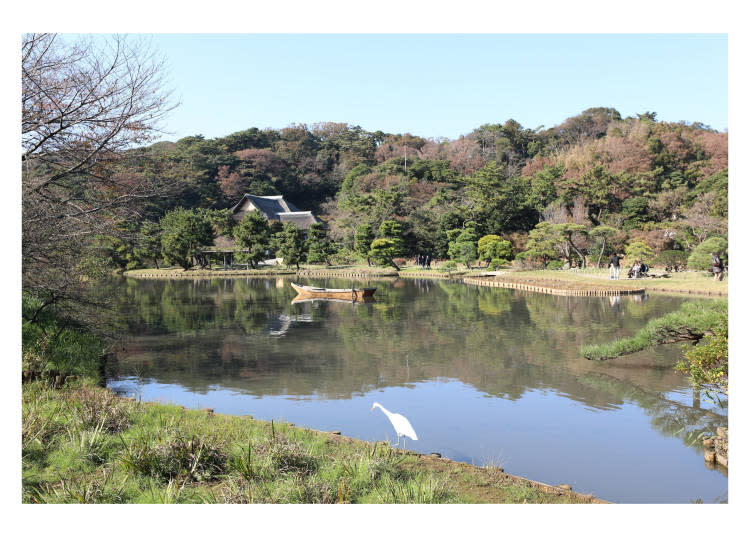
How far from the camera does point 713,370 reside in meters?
5.38

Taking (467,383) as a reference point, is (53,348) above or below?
above

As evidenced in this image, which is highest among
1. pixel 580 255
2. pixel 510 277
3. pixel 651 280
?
pixel 580 255

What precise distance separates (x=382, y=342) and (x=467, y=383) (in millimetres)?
3081

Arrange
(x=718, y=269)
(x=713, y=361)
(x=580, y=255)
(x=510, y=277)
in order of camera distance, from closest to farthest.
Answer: (x=713, y=361) → (x=718, y=269) → (x=510, y=277) → (x=580, y=255)

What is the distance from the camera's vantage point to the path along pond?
514 centimetres

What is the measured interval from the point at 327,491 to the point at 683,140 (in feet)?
A: 109

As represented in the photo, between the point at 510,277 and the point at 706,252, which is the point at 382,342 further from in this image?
the point at 706,252

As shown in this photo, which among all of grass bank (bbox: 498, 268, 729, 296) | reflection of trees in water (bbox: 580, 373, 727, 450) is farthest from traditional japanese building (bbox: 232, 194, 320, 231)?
reflection of trees in water (bbox: 580, 373, 727, 450)

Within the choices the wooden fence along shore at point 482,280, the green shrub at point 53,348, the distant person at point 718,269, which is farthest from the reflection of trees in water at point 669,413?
the distant person at point 718,269

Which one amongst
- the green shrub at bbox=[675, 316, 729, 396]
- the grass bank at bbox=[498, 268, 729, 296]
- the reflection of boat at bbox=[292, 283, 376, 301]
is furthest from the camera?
the reflection of boat at bbox=[292, 283, 376, 301]

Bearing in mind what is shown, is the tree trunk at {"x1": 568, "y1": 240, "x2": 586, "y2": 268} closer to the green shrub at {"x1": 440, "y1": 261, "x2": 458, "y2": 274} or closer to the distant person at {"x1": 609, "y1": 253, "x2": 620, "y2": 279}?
the distant person at {"x1": 609, "y1": 253, "x2": 620, "y2": 279}

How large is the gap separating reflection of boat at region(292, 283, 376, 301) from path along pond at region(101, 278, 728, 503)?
83.1 inches

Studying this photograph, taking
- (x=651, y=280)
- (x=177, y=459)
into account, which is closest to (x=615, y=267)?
(x=651, y=280)

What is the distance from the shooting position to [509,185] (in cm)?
3039
